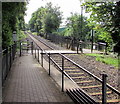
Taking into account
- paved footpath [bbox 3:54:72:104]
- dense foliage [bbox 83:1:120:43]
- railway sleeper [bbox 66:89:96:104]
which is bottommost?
paved footpath [bbox 3:54:72:104]

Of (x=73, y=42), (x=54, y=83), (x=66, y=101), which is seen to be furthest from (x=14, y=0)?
(x=73, y=42)

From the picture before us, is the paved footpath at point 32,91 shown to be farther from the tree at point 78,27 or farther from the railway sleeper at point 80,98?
the tree at point 78,27

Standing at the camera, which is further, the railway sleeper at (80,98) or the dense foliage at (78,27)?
the dense foliage at (78,27)

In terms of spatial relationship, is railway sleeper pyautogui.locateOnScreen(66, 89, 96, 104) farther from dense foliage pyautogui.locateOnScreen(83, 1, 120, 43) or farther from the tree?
the tree

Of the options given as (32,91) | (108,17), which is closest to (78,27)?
(108,17)

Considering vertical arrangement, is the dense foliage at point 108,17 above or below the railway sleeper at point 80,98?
above

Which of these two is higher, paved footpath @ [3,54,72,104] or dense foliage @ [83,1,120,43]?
dense foliage @ [83,1,120,43]

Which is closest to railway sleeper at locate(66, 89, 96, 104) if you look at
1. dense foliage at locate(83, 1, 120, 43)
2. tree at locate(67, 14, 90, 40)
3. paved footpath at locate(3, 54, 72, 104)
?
paved footpath at locate(3, 54, 72, 104)

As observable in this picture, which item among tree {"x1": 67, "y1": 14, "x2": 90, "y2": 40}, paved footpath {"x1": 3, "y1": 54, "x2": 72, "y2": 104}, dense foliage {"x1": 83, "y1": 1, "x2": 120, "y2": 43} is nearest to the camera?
paved footpath {"x1": 3, "y1": 54, "x2": 72, "y2": 104}

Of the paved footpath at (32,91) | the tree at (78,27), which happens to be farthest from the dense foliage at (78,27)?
the paved footpath at (32,91)

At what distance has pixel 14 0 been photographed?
6695 millimetres

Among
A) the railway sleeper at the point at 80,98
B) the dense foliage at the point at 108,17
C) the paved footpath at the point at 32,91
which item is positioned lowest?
the paved footpath at the point at 32,91

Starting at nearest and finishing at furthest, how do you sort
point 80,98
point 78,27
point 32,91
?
point 80,98, point 32,91, point 78,27

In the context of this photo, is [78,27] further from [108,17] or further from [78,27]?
[108,17]
